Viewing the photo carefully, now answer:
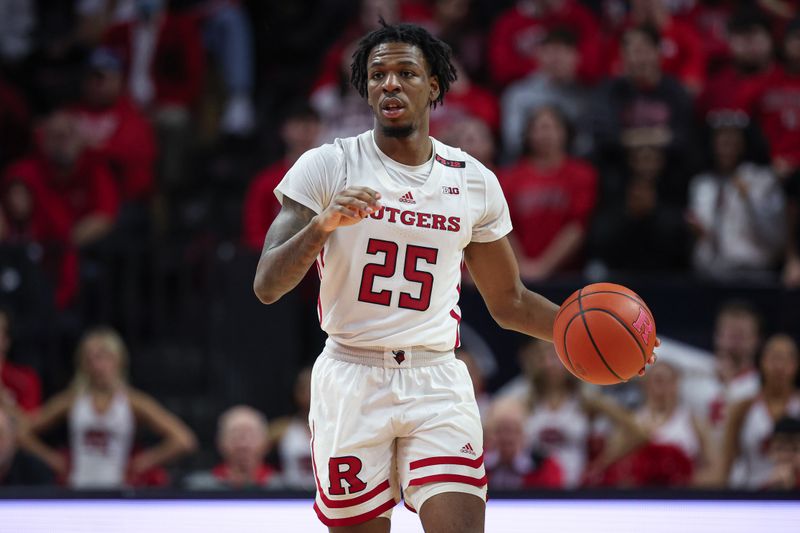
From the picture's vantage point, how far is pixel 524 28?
1067 cm

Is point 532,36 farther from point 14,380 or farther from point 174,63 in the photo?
point 14,380

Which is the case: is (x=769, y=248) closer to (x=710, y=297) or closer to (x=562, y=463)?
(x=710, y=297)

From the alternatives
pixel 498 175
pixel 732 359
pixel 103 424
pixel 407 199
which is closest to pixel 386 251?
pixel 407 199

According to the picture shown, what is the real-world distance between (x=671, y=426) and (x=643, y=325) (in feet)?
11.3

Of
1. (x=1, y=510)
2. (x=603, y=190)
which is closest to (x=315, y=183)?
(x=1, y=510)

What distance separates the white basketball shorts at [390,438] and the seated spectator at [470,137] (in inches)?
175

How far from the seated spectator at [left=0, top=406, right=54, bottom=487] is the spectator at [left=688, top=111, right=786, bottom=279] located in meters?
4.58

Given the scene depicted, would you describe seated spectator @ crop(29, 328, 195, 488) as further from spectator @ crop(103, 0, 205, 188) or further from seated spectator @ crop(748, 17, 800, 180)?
seated spectator @ crop(748, 17, 800, 180)

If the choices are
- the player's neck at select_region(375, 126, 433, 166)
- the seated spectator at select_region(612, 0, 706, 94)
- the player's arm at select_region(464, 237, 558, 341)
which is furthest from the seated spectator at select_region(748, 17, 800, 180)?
the player's neck at select_region(375, 126, 433, 166)

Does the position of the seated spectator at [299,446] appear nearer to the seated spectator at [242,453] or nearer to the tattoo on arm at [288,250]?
the seated spectator at [242,453]

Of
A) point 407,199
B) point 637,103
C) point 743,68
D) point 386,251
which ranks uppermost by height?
point 743,68

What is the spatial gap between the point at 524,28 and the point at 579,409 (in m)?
3.80

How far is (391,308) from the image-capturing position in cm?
465

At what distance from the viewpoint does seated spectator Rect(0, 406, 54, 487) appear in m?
7.78
